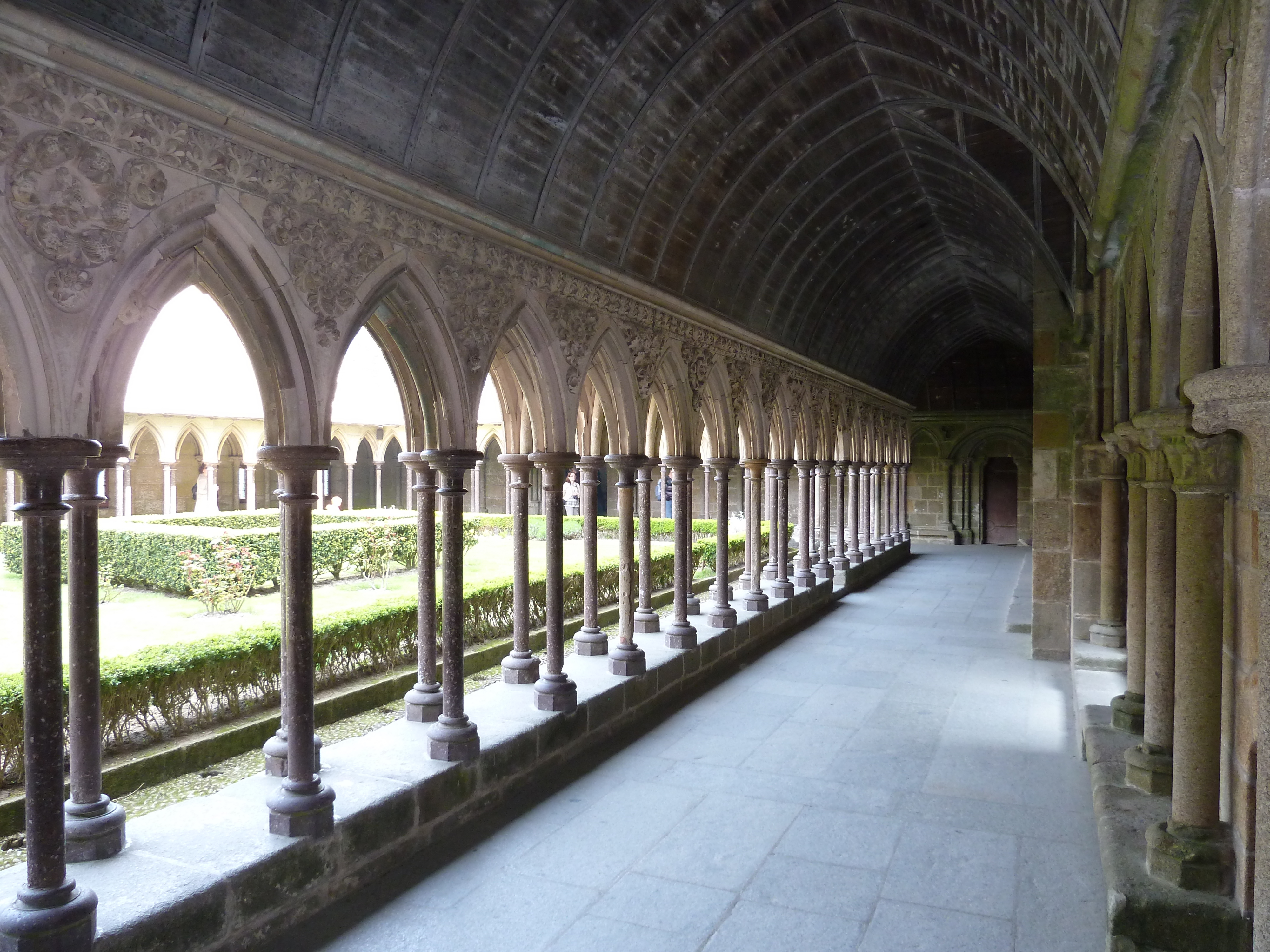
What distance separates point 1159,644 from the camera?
3.86 meters

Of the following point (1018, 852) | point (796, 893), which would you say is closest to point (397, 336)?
point (796, 893)

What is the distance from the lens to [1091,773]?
175 inches

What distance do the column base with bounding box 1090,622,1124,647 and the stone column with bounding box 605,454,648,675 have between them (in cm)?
337

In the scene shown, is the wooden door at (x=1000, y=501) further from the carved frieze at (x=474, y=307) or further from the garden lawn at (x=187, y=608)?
the carved frieze at (x=474, y=307)

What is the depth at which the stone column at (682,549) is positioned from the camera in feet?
23.9

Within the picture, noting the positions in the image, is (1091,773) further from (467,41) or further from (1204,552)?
(467,41)

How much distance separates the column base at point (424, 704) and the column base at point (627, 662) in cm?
161

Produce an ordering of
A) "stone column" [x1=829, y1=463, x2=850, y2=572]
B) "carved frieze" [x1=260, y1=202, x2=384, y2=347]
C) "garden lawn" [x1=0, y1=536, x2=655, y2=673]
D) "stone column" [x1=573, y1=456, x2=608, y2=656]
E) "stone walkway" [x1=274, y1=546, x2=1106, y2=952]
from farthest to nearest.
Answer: "stone column" [x1=829, y1=463, x2=850, y2=572], "garden lawn" [x1=0, y1=536, x2=655, y2=673], "stone column" [x1=573, y1=456, x2=608, y2=656], "carved frieze" [x1=260, y1=202, x2=384, y2=347], "stone walkway" [x1=274, y1=546, x2=1106, y2=952]

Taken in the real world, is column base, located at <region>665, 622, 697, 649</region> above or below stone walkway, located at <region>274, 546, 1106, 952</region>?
above

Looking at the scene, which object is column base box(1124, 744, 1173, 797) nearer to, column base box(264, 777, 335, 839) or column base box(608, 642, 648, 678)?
column base box(608, 642, 648, 678)

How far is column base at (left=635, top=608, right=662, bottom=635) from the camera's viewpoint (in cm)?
774

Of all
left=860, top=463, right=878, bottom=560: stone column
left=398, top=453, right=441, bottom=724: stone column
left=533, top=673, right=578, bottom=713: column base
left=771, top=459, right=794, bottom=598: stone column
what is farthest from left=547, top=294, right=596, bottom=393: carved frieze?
left=860, top=463, right=878, bottom=560: stone column

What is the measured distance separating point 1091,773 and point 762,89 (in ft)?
16.0

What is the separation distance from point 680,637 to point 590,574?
39.7 inches
